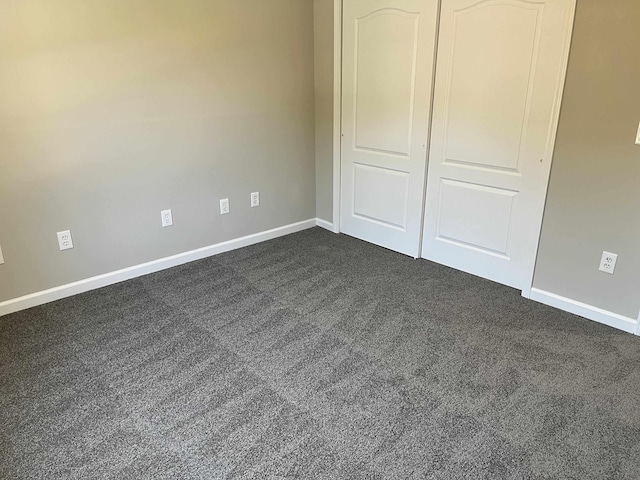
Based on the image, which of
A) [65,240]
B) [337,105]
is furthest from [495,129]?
[65,240]

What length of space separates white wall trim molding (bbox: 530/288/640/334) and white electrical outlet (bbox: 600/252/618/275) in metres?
0.24

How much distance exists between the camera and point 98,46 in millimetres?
2652

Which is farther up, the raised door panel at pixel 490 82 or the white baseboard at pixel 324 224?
the raised door panel at pixel 490 82

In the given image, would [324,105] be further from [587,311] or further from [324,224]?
[587,311]

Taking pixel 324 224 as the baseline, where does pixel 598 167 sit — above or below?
above

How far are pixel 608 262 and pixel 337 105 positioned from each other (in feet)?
7.10

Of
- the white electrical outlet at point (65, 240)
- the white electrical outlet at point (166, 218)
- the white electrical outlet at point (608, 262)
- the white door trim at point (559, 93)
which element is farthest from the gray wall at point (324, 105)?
the white electrical outlet at point (608, 262)

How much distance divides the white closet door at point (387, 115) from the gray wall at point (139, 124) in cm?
44

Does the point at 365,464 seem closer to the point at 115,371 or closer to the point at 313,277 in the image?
the point at 115,371

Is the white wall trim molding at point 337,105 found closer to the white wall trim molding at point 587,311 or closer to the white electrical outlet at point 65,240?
the white wall trim molding at point 587,311

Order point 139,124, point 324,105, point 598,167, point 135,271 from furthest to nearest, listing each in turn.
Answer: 1. point 324,105
2. point 135,271
3. point 139,124
4. point 598,167

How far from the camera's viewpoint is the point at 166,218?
3209mm

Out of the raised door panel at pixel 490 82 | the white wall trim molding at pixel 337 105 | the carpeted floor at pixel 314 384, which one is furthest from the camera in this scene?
the white wall trim molding at pixel 337 105

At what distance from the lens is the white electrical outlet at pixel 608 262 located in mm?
2477
